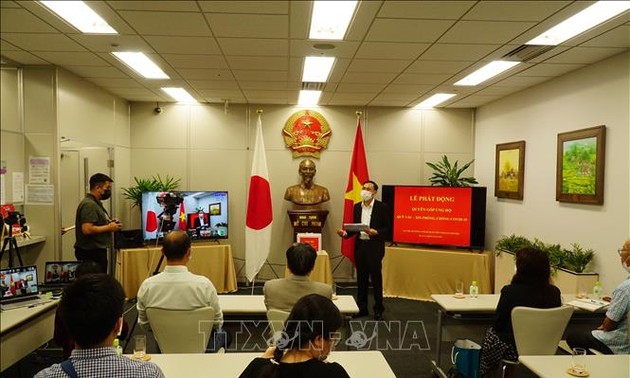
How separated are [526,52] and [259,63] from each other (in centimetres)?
255

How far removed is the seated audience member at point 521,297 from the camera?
111 inches

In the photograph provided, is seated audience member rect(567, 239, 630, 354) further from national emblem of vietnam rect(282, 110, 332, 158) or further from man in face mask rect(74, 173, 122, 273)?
national emblem of vietnam rect(282, 110, 332, 158)

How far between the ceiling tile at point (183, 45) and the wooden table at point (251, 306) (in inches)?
86.3

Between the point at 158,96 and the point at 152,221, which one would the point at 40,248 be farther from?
the point at 158,96

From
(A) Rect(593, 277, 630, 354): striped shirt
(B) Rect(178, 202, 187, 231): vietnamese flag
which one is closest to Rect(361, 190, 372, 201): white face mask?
(B) Rect(178, 202, 187, 231): vietnamese flag

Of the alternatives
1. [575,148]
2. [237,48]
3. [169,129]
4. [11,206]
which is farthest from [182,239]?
[169,129]

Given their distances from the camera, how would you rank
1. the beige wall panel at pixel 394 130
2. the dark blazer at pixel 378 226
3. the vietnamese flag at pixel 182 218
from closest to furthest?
the dark blazer at pixel 378 226
the vietnamese flag at pixel 182 218
the beige wall panel at pixel 394 130

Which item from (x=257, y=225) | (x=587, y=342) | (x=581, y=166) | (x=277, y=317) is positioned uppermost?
(x=581, y=166)

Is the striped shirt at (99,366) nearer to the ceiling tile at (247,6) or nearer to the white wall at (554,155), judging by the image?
the ceiling tile at (247,6)

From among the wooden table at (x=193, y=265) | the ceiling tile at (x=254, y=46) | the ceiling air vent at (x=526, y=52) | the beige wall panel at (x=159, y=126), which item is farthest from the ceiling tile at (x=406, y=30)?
the beige wall panel at (x=159, y=126)

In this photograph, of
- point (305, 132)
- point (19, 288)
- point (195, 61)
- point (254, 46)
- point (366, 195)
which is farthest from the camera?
point (305, 132)

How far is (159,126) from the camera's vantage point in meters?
6.64

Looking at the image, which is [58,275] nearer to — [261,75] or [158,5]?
[158,5]

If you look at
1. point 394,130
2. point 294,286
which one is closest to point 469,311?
point 294,286
